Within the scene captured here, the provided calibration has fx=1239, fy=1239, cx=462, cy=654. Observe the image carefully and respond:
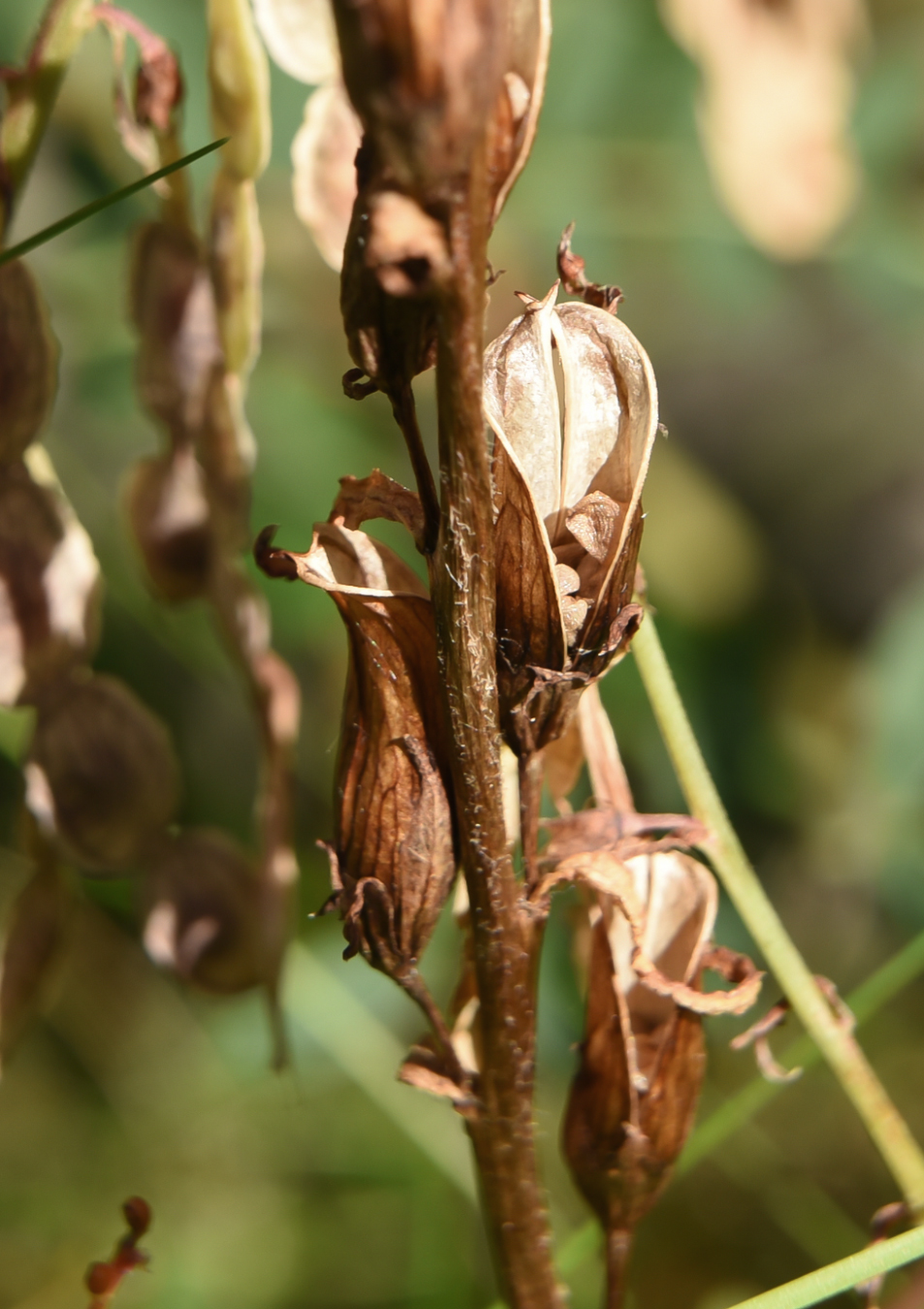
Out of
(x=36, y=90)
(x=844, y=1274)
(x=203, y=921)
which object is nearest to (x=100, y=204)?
(x=36, y=90)

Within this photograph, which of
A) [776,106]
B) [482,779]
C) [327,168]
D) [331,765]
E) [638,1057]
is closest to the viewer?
[482,779]

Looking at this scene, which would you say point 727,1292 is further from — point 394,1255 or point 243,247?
point 243,247

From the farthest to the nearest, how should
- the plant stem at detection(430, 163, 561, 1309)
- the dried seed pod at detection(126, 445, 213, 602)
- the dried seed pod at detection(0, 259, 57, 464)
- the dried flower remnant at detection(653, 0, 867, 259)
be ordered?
the dried flower remnant at detection(653, 0, 867, 259) → the dried seed pod at detection(126, 445, 213, 602) → the dried seed pod at detection(0, 259, 57, 464) → the plant stem at detection(430, 163, 561, 1309)

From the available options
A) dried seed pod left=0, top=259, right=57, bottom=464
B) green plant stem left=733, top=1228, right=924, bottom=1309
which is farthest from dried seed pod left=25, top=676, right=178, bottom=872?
green plant stem left=733, top=1228, right=924, bottom=1309

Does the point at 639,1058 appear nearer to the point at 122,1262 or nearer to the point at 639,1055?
the point at 639,1055

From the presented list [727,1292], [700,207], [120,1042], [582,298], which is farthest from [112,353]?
[727,1292]

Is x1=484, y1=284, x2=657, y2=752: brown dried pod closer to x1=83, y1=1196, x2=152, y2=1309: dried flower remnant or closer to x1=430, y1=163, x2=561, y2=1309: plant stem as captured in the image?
x1=430, y1=163, x2=561, y2=1309: plant stem
